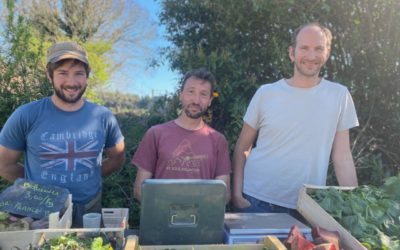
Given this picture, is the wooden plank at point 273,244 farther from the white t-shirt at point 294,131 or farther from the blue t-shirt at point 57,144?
the blue t-shirt at point 57,144

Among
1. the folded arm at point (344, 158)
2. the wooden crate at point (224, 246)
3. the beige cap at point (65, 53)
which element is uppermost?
the beige cap at point (65, 53)

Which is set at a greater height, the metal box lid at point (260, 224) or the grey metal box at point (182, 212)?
the grey metal box at point (182, 212)

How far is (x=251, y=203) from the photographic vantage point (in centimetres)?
279

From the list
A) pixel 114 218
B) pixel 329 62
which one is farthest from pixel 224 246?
pixel 329 62

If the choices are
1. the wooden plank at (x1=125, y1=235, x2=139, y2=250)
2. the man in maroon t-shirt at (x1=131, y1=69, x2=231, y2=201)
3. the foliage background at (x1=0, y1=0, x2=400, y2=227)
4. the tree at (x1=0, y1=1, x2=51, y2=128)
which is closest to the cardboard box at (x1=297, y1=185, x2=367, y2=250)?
the man in maroon t-shirt at (x1=131, y1=69, x2=231, y2=201)

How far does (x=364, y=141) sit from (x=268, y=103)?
2.30 m

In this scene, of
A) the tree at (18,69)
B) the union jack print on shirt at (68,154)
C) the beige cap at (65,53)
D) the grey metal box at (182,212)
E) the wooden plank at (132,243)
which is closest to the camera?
the wooden plank at (132,243)

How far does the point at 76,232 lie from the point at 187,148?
3.24ft

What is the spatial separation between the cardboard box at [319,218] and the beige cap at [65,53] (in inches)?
64.6

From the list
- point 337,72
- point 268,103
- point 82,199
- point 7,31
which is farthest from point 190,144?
point 7,31

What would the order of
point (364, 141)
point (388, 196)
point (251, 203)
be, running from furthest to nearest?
1. point (364, 141)
2. point (251, 203)
3. point (388, 196)

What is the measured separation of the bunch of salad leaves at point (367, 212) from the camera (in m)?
1.86

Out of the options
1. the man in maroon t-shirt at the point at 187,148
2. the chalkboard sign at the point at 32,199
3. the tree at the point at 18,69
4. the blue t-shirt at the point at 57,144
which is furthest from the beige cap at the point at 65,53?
the tree at the point at 18,69

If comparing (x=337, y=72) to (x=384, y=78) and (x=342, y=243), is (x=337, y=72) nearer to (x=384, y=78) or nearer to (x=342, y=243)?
(x=384, y=78)
